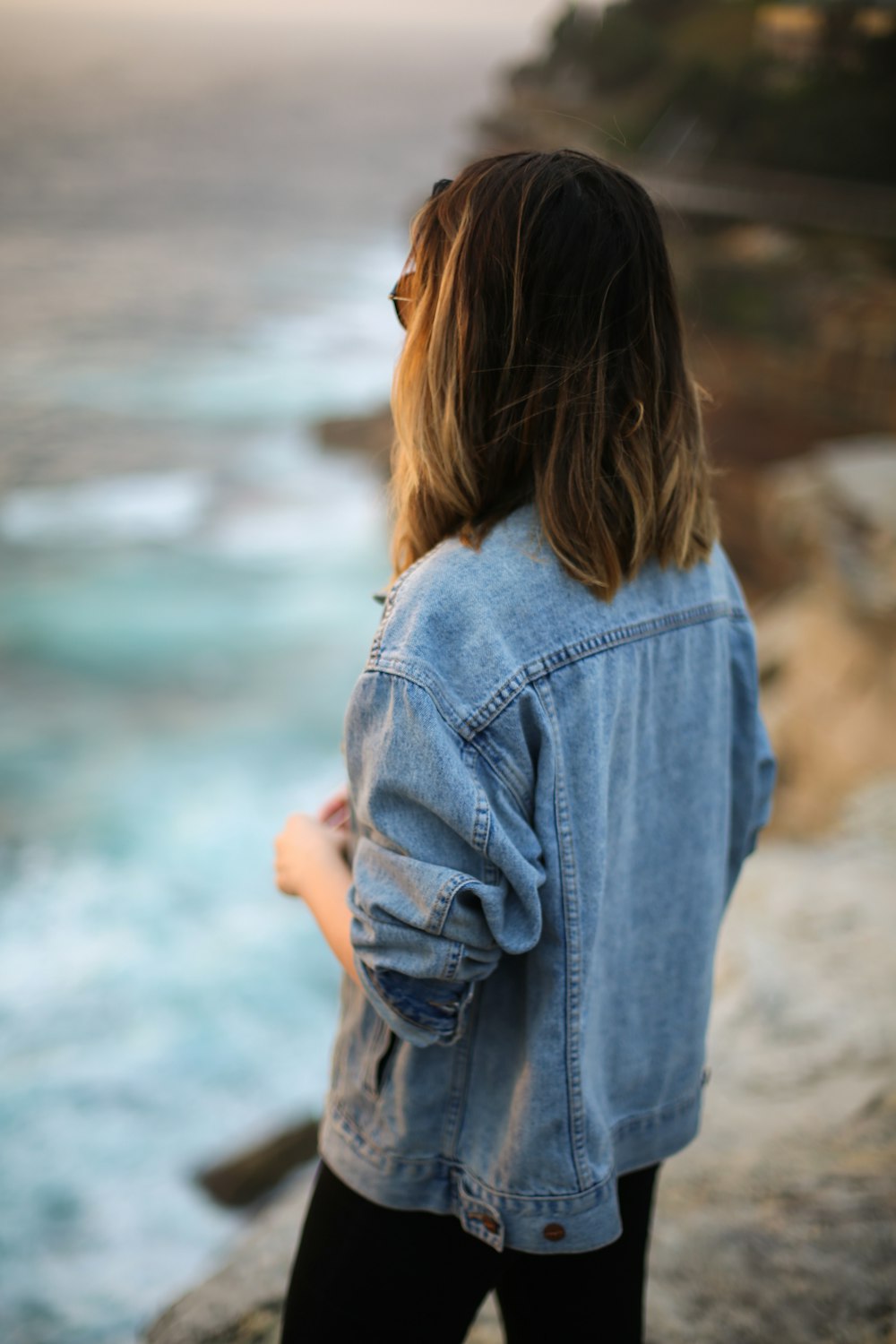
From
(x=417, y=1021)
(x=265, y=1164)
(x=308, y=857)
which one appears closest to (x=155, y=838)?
(x=265, y=1164)

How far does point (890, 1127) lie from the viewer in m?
2.13

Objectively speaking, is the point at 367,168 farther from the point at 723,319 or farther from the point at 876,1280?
the point at 876,1280

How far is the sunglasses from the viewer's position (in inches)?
37.7

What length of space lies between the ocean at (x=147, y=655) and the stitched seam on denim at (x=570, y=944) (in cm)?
47

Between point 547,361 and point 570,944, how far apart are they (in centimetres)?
56

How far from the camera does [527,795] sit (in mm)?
937

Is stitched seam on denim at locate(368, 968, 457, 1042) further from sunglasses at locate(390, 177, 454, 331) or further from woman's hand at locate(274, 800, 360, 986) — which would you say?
sunglasses at locate(390, 177, 454, 331)

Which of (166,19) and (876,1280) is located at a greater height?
(166,19)

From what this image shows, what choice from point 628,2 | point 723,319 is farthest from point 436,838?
point 628,2

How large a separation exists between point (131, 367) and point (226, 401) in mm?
3021

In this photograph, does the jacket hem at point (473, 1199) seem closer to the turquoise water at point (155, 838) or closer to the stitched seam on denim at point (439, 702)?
the stitched seam on denim at point (439, 702)

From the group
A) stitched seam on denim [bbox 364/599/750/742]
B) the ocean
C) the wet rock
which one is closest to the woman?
stitched seam on denim [bbox 364/599/750/742]

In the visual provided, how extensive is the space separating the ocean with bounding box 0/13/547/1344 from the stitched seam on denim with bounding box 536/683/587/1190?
1.54ft

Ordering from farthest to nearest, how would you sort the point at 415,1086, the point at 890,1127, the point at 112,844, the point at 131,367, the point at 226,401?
the point at 131,367
the point at 226,401
the point at 112,844
the point at 890,1127
the point at 415,1086
